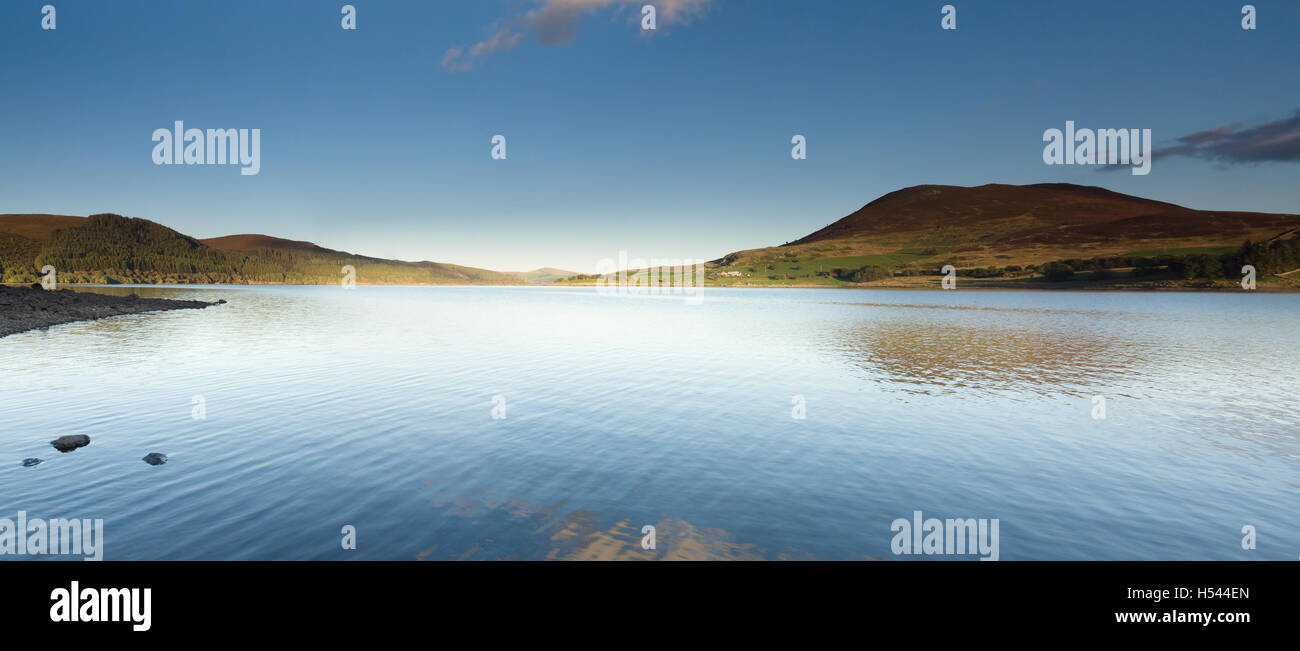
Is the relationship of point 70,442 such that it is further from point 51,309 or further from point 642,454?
point 51,309

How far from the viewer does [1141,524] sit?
11422mm

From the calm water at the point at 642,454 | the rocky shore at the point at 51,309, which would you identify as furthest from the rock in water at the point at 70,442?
the rocky shore at the point at 51,309

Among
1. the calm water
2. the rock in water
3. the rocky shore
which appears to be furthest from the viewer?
the rocky shore

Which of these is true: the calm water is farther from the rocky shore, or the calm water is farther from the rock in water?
the rocky shore

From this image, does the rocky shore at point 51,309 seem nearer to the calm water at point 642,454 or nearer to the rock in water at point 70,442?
the calm water at point 642,454

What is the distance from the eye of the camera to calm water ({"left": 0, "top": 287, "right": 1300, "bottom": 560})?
10.7m

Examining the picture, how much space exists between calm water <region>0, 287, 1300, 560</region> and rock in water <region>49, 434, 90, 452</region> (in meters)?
0.25

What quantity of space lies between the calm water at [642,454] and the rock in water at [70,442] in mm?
248

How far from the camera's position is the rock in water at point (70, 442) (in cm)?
1513

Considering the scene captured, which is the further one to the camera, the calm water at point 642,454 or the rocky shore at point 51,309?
the rocky shore at point 51,309

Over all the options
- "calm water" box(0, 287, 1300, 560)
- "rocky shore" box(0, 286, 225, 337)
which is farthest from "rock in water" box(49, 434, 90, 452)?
"rocky shore" box(0, 286, 225, 337)

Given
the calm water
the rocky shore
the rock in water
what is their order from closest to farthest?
the calm water
the rock in water
the rocky shore
